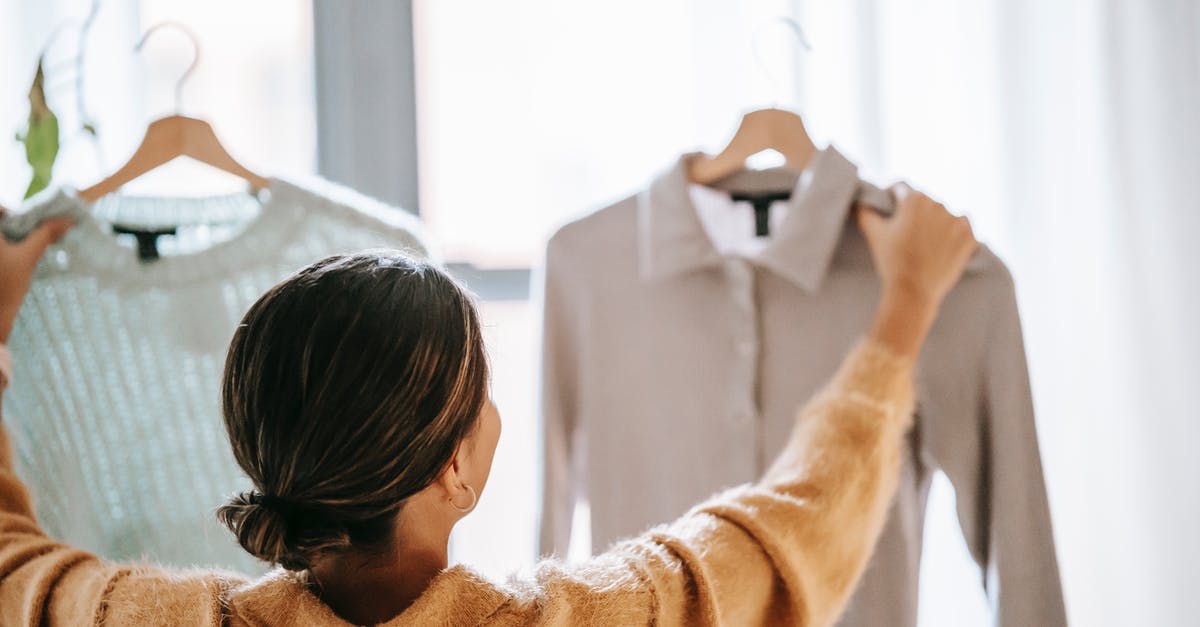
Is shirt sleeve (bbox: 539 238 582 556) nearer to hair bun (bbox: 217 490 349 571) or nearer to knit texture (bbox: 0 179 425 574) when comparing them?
knit texture (bbox: 0 179 425 574)

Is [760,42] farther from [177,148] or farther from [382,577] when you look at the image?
[382,577]

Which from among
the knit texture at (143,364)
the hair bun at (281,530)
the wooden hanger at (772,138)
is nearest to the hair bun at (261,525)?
the hair bun at (281,530)

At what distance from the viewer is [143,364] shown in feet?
3.86

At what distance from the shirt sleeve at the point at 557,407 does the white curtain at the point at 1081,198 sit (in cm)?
47

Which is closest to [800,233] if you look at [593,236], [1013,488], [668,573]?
[593,236]

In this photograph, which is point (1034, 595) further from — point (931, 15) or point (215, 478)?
point (215, 478)

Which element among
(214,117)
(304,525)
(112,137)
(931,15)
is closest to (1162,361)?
(931,15)

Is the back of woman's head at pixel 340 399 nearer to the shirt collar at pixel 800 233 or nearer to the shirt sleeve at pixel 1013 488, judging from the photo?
the shirt collar at pixel 800 233

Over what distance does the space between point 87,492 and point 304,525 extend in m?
0.58

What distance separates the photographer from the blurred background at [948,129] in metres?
1.44

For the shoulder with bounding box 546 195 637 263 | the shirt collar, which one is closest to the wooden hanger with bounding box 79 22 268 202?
the shoulder with bounding box 546 195 637 263

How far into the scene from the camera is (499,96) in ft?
5.01

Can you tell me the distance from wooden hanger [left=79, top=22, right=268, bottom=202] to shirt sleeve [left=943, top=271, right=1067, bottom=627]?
830mm

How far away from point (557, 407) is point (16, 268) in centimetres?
60
